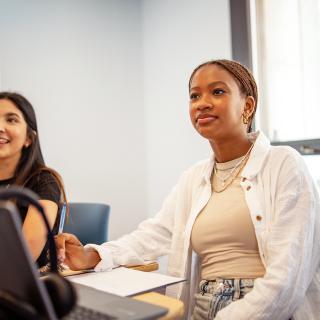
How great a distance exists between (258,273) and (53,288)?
2.76 ft

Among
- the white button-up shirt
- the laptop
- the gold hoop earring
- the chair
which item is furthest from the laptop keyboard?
the chair

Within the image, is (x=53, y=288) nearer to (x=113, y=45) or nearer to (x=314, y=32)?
(x=314, y=32)

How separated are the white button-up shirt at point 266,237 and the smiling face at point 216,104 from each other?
105mm

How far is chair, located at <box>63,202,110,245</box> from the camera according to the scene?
2.20 metres

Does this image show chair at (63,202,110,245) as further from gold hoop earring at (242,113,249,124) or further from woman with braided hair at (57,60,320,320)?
gold hoop earring at (242,113,249,124)

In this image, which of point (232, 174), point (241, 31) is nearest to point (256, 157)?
point (232, 174)

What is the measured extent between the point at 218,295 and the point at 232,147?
0.50m

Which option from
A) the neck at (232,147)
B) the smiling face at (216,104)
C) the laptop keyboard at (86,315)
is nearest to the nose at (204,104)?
the smiling face at (216,104)

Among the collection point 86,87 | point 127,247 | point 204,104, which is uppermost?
point 86,87

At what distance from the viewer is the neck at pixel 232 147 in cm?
147

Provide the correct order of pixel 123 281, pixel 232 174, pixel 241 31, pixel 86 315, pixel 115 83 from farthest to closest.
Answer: pixel 115 83
pixel 241 31
pixel 232 174
pixel 123 281
pixel 86 315

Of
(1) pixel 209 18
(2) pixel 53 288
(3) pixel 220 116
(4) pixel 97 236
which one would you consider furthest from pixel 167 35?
(2) pixel 53 288

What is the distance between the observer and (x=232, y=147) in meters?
1.49

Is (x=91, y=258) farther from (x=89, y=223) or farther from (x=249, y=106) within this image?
(x=89, y=223)
